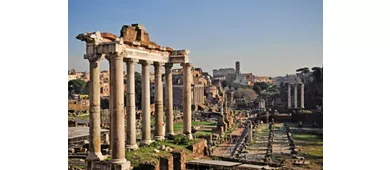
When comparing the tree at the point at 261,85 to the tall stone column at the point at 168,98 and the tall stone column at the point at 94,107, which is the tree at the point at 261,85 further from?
the tall stone column at the point at 94,107

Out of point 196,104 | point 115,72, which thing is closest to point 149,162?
point 115,72

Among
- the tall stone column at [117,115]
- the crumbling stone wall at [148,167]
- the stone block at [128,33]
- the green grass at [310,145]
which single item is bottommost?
Answer: the green grass at [310,145]

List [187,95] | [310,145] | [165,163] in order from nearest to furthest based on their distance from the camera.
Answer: [165,163] → [187,95] → [310,145]

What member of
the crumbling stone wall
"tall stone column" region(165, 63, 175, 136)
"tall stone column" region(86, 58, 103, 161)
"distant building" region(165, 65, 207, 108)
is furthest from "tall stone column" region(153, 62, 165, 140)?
"distant building" region(165, 65, 207, 108)

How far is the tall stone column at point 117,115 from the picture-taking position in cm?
713

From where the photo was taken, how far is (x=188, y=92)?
998cm

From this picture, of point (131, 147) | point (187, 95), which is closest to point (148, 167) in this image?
point (131, 147)

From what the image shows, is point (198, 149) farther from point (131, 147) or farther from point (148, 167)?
point (148, 167)

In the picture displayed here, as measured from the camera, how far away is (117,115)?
7238 millimetres

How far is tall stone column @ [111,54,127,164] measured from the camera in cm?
713

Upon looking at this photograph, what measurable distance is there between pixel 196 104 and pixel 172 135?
2018 centimetres

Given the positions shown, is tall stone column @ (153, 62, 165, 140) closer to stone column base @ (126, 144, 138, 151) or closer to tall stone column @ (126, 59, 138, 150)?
tall stone column @ (126, 59, 138, 150)

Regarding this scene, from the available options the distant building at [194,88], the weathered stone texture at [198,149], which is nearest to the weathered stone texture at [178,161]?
Result: the weathered stone texture at [198,149]
